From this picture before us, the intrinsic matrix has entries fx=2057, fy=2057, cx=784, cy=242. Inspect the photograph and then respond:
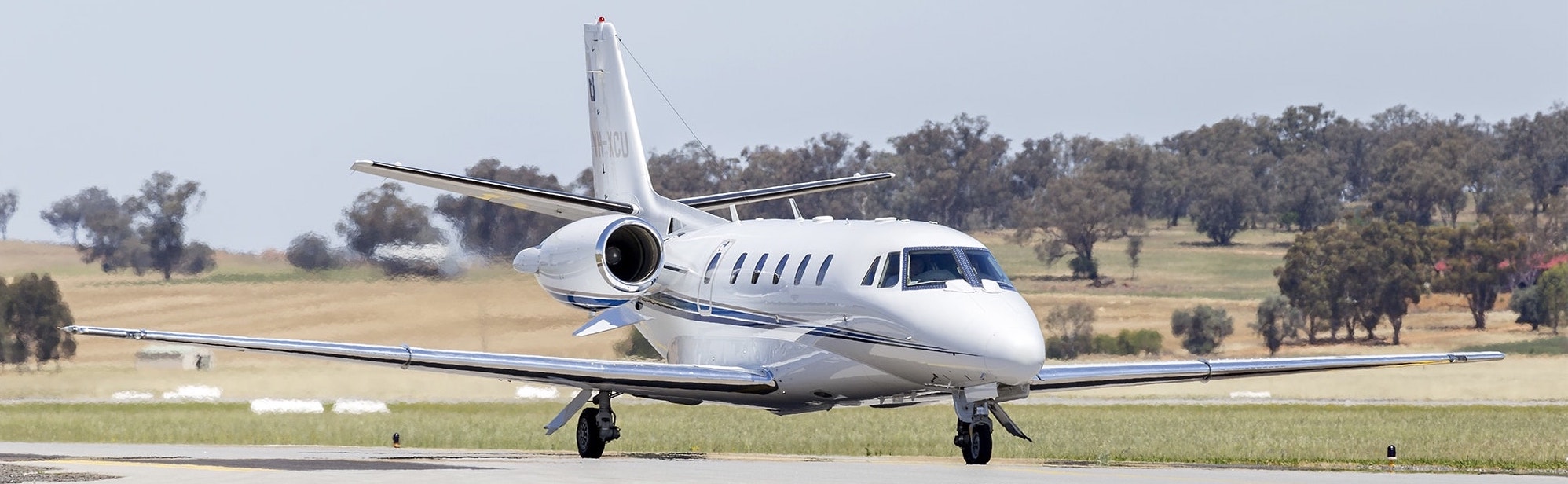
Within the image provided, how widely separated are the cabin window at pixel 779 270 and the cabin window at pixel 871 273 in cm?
212

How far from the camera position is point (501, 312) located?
143 ft

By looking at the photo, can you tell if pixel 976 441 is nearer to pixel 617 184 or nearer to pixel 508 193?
pixel 508 193

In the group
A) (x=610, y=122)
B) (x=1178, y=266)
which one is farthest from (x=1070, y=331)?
(x=610, y=122)

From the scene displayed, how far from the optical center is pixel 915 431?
3512cm

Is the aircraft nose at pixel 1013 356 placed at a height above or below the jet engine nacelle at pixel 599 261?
below

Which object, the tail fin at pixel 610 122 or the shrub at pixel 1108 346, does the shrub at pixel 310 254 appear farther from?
the shrub at pixel 1108 346

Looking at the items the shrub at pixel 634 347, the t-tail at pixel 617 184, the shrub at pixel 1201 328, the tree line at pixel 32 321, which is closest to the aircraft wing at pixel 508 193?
the t-tail at pixel 617 184

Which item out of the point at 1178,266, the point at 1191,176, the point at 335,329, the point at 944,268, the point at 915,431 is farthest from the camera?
the point at 1191,176

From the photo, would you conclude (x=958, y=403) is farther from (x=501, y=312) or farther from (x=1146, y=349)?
(x=1146, y=349)

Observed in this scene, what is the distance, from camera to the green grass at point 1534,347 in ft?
213

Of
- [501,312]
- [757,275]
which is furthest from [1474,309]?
[757,275]

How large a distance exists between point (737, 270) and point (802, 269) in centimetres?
200

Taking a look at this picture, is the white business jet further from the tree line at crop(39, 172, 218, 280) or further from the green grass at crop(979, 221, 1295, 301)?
the green grass at crop(979, 221, 1295, 301)

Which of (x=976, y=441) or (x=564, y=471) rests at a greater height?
(x=976, y=441)
